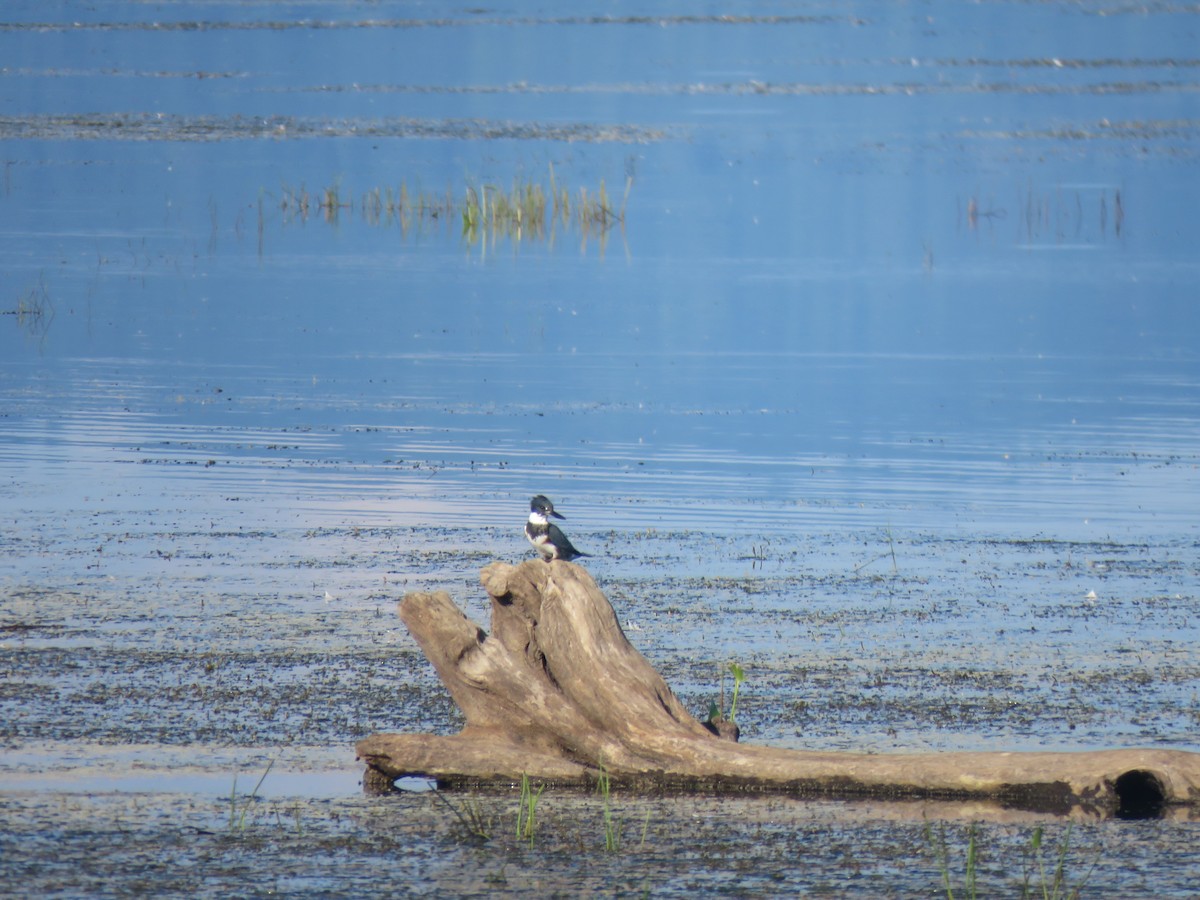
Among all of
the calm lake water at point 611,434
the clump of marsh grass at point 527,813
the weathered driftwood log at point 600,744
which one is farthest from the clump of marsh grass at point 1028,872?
the clump of marsh grass at point 527,813

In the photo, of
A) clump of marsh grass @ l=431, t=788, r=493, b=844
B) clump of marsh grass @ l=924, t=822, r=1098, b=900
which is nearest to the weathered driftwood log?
clump of marsh grass @ l=431, t=788, r=493, b=844

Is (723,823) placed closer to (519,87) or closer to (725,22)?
(519,87)

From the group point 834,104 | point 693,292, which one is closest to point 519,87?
point 834,104

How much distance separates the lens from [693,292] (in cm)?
2230

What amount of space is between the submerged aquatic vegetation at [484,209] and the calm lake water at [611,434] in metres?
0.19

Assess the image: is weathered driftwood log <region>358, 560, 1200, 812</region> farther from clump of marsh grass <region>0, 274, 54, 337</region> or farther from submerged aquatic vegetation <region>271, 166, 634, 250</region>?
submerged aquatic vegetation <region>271, 166, 634, 250</region>

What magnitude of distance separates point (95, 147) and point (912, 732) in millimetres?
30585

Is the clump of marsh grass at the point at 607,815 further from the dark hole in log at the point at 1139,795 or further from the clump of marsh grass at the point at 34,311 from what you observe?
the clump of marsh grass at the point at 34,311

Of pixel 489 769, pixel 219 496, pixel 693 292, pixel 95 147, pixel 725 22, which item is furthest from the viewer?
pixel 725 22

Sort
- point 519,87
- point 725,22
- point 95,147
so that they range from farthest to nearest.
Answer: point 725,22, point 519,87, point 95,147

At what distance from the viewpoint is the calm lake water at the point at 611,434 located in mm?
7242

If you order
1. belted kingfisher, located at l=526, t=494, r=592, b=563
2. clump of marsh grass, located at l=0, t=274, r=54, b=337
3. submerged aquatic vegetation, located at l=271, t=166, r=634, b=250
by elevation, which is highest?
submerged aquatic vegetation, located at l=271, t=166, r=634, b=250

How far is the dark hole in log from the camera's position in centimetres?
625

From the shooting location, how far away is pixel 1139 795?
20.8ft
